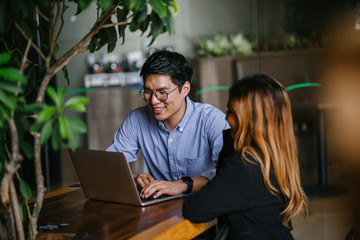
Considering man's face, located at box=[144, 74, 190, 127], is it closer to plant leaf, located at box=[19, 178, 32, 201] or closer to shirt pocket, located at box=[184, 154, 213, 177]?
shirt pocket, located at box=[184, 154, 213, 177]

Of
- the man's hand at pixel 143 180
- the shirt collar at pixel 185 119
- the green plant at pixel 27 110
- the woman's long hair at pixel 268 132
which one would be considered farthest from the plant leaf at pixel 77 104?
the shirt collar at pixel 185 119

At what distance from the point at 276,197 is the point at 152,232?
1.54 feet

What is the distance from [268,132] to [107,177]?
704 millimetres

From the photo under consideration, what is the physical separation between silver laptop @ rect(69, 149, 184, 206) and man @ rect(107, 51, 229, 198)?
0.93ft

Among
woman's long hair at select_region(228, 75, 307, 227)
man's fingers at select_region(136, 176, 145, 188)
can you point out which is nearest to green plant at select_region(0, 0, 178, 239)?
woman's long hair at select_region(228, 75, 307, 227)

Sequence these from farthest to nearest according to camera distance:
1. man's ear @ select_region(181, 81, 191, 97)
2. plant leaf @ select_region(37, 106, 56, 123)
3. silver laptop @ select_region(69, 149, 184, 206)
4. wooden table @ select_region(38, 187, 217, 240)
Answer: man's ear @ select_region(181, 81, 191, 97)
silver laptop @ select_region(69, 149, 184, 206)
wooden table @ select_region(38, 187, 217, 240)
plant leaf @ select_region(37, 106, 56, 123)

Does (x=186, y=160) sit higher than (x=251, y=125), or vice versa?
→ (x=251, y=125)

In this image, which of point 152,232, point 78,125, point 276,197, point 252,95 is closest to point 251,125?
point 252,95

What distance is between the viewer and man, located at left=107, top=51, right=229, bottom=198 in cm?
248

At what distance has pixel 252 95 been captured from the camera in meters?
1.77

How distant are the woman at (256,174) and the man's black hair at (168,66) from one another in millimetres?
728

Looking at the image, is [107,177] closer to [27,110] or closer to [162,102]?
[162,102]

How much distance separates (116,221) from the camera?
183 centimetres

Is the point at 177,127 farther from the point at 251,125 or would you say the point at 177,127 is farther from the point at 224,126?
the point at 251,125
